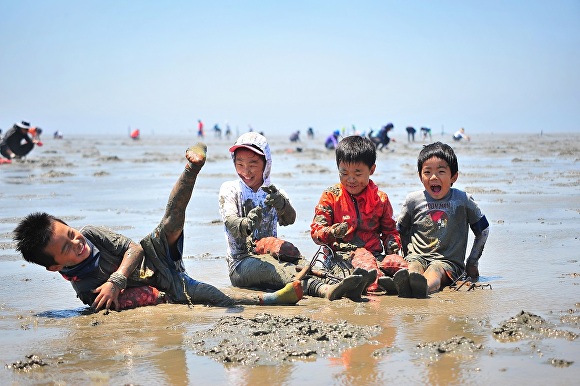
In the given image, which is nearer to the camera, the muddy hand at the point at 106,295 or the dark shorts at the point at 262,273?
the muddy hand at the point at 106,295

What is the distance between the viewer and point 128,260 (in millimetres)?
4887

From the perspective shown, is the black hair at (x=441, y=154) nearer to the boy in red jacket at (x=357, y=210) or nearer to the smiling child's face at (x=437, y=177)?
the smiling child's face at (x=437, y=177)

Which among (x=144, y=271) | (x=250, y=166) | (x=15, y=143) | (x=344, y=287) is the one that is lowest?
(x=344, y=287)

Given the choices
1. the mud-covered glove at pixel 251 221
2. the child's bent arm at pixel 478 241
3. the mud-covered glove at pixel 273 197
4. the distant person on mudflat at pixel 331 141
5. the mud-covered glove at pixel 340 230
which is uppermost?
the distant person on mudflat at pixel 331 141

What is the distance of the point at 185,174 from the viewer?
4664 mm

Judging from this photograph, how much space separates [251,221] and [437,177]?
62.9 inches

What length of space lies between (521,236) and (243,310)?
13.2 feet

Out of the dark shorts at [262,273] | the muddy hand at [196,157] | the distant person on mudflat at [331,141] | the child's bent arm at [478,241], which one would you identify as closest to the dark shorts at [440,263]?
the child's bent arm at [478,241]

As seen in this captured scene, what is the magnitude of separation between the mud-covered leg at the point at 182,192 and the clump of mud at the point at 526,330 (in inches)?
79.5

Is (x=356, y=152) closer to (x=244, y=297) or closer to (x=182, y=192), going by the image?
(x=244, y=297)

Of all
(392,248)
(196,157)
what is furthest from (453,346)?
(392,248)

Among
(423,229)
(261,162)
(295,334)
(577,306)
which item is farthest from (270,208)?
(577,306)

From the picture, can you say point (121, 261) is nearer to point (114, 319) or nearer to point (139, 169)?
A: point (114, 319)

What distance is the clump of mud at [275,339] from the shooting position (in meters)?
3.59
